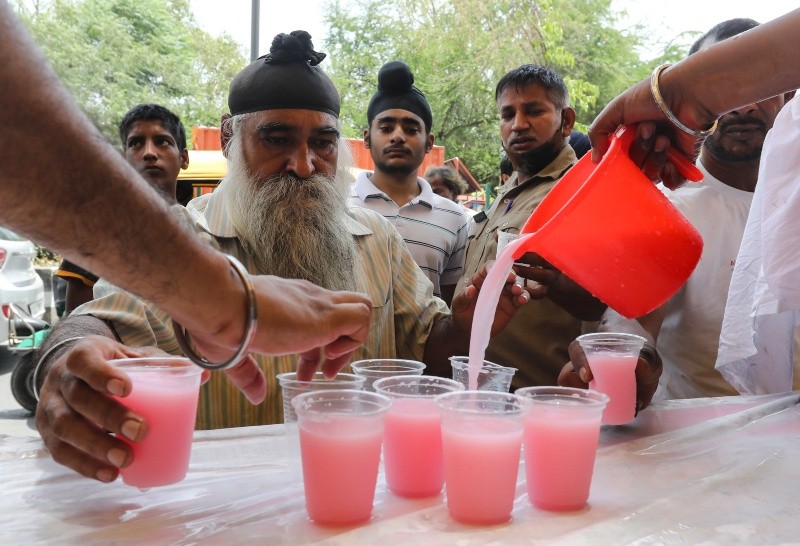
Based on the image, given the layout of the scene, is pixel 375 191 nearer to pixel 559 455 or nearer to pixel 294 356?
pixel 294 356

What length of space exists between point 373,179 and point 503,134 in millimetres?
918

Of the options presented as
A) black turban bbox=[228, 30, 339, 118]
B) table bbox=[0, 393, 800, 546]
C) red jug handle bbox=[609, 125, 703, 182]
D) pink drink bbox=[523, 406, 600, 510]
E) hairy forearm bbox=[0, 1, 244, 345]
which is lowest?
table bbox=[0, 393, 800, 546]

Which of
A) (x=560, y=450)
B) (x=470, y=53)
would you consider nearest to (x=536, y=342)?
(x=560, y=450)

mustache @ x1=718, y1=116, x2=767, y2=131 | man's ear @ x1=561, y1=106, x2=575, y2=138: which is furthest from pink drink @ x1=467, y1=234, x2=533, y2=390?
man's ear @ x1=561, y1=106, x2=575, y2=138

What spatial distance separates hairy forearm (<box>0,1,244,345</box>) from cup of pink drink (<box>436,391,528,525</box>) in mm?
487

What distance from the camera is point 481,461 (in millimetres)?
1355

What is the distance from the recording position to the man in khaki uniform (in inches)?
114

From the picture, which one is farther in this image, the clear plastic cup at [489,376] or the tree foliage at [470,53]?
the tree foliage at [470,53]

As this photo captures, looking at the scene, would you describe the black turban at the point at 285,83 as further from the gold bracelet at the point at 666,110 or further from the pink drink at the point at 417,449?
the pink drink at the point at 417,449

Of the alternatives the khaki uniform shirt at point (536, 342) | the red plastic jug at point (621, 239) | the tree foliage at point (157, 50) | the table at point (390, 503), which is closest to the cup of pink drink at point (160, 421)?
the table at point (390, 503)

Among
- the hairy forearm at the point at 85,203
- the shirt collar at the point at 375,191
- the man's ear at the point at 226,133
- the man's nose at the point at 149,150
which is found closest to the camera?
the hairy forearm at the point at 85,203

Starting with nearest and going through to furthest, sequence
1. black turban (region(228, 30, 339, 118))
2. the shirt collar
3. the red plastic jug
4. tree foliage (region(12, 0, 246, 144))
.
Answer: the red plastic jug < black turban (region(228, 30, 339, 118)) < the shirt collar < tree foliage (region(12, 0, 246, 144))

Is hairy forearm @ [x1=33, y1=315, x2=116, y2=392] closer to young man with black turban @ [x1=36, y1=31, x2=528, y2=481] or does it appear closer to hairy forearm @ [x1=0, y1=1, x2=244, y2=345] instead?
young man with black turban @ [x1=36, y1=31, x2=528, y2=481]

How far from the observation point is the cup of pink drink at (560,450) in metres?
1.44
